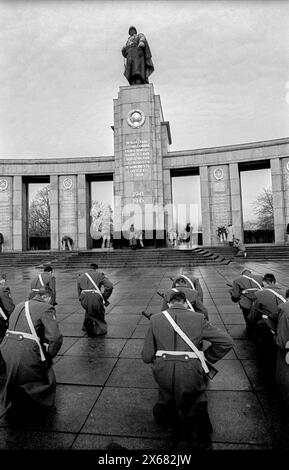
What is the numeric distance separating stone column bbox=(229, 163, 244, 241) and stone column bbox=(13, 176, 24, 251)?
20264 mm

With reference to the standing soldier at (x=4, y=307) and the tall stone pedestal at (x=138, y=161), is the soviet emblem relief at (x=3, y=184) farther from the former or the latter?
the standing soldier at (x=4, y=307)

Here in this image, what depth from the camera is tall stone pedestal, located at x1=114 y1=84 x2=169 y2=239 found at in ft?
89.1

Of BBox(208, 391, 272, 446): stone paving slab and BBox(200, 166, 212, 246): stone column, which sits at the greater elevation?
BBox(200, 166, 212, 246): stone column

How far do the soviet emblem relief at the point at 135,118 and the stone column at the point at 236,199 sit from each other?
30.6ft

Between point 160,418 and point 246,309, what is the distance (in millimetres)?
3346

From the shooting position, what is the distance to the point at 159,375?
10.5ft

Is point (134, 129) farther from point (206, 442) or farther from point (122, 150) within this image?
point (206, 442)

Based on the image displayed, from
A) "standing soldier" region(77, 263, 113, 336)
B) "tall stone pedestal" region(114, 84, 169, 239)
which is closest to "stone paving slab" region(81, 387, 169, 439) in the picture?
"standing soldier" region(77, 263, 113, 336)

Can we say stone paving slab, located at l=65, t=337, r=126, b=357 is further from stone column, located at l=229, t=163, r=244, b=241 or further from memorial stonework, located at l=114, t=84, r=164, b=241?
stone column, located at l=229, t=163, r=244, b=241

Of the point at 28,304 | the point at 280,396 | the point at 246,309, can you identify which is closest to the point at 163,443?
the point at 280,396

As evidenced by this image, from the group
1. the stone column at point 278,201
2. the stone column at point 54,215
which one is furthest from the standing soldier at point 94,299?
the stone column at point 54,215

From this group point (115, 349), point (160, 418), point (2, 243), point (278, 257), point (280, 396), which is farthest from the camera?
point (2, 243)

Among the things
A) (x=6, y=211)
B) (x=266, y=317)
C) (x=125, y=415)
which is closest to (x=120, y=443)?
(x=125, y=415)

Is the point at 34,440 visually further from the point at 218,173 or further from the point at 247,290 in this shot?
the point at 218,173
